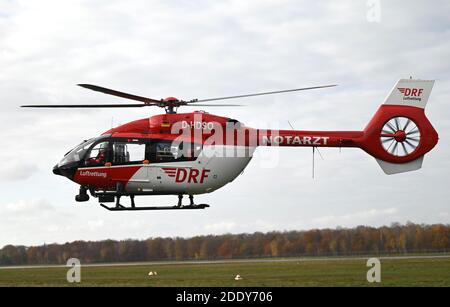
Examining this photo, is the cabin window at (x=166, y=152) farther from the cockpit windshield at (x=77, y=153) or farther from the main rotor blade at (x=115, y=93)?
the cockpit windshield at (x=77, y=153)

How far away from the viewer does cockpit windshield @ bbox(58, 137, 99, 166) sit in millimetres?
22859

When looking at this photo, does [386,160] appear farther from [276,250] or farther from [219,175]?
[276,250]

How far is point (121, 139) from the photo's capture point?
74.3 feet

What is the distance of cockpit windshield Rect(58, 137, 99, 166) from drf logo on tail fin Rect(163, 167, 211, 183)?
2915 mm

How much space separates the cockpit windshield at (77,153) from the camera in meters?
22.9

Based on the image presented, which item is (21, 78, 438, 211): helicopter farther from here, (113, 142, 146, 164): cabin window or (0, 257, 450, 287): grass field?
(0, 257, 450, 287): grass field

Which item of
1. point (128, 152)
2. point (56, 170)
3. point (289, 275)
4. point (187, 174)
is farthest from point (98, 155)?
point (289, 275)

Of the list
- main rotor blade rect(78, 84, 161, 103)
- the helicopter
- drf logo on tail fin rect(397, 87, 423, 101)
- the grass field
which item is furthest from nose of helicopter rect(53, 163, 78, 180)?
the grass field

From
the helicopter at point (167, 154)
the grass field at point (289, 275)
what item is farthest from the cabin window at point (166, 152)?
the grass field at point (289, 275)

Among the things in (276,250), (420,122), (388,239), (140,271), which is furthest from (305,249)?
(420,122)

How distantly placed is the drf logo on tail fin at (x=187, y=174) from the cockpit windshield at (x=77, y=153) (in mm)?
2915

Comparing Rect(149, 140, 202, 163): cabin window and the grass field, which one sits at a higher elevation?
Rect(149, 140, 202, 163): cabin window
